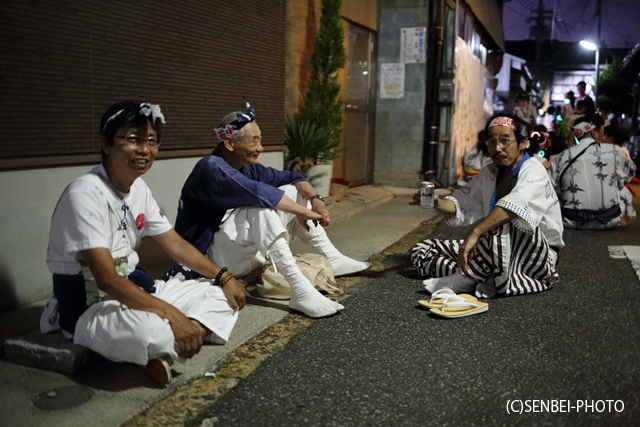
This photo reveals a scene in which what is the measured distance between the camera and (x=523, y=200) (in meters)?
4.46

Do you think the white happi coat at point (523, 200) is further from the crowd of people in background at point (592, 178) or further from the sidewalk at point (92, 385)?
the crowd of people in background at point (592, 178)

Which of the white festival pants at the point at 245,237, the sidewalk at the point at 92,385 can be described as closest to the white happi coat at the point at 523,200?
the white festival pants at the point at 245,237

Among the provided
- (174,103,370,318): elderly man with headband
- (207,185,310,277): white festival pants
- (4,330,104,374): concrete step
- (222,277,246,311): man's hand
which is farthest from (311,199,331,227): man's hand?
(4,330,104,374): concrete step

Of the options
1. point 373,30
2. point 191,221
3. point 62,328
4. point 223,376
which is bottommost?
point 223,376

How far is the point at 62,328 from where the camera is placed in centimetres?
316

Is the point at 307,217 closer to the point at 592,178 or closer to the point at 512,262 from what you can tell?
the point at 512,262

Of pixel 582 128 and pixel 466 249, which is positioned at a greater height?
pixel 582 128

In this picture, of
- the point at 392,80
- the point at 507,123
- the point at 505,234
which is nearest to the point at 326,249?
the point at 505,234

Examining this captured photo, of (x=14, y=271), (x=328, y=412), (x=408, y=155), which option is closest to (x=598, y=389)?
(x=328, y=412)

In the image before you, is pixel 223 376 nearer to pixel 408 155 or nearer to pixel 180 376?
pixel 180 376

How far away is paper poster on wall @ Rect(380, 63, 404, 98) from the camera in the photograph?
11.8 meters

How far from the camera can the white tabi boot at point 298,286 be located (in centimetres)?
409

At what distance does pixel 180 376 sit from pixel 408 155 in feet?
31.6

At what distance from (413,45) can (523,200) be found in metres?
7.97
